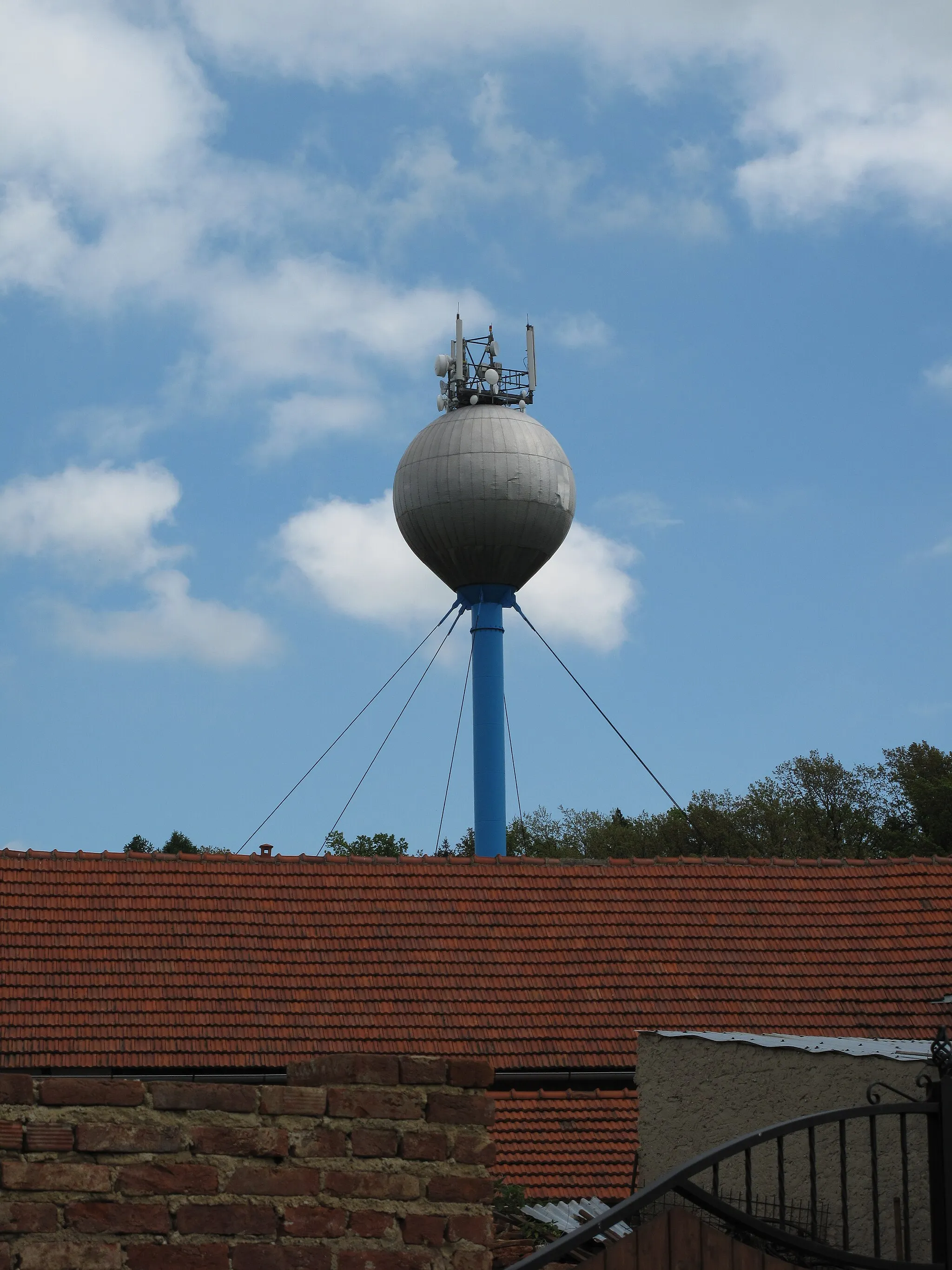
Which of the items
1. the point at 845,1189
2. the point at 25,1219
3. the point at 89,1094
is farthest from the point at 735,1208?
the point at 25,1219

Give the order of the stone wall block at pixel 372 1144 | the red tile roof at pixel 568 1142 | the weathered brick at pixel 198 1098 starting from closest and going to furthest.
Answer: the weathered brick at pixel 198 1098, the stone wall block at pixel 372 1144, the red tile roof at pixel 568 1142

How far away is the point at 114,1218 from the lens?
4578 millimetres

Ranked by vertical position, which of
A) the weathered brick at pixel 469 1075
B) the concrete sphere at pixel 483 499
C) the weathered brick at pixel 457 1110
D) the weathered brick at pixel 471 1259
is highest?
the concrete sphere at pixel 483 499

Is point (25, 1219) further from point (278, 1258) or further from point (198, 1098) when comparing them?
point (278, 1258)

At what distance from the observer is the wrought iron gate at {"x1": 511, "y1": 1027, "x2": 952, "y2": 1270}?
4.62m

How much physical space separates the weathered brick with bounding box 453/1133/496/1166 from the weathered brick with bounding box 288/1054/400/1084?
279 millimetres

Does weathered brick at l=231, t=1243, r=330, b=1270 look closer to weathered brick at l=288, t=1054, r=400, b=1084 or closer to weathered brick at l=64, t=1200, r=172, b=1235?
weathered brick at l=64, t=1200, r=172, b=1235

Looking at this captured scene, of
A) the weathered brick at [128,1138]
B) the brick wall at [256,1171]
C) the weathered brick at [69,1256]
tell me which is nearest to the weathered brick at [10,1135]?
the brick wall at [256,1171]

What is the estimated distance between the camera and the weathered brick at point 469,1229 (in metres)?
4.83

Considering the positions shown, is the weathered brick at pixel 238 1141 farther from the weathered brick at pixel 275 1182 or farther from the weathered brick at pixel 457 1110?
the weathered brick at pixel 457 1110

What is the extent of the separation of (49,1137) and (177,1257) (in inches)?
20.6

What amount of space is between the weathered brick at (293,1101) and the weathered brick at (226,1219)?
0.28m

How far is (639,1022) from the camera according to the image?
17.3 meters

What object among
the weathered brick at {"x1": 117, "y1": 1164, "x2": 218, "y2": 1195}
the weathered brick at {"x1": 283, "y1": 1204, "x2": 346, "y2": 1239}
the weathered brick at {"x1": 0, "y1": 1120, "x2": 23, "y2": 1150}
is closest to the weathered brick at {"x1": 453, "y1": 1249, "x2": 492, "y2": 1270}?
the weathered brick at {"x1": 283, "y1": 1204, "x2": 346, "y2": 1239}
